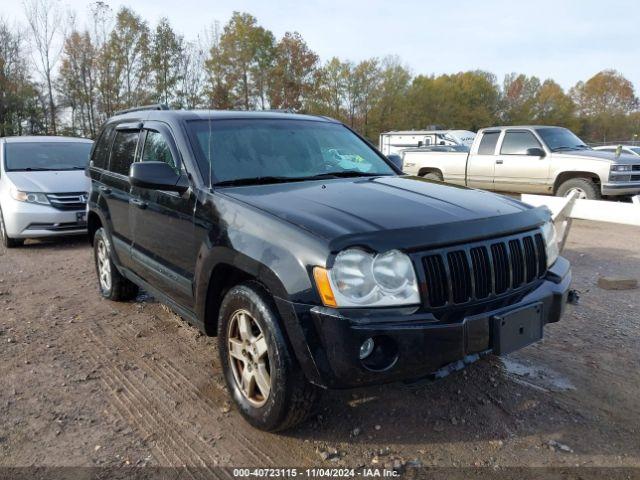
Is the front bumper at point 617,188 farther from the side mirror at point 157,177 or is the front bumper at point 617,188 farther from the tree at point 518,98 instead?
the tree at point 518,98

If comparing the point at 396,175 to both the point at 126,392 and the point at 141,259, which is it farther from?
the point at 126,392

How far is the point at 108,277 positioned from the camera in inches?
207

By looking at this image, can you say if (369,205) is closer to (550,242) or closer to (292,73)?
(550,242)

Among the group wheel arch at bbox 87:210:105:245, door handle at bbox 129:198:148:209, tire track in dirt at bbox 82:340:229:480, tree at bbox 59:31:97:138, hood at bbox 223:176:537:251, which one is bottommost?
tire track in dirt at bbox 82:340:229:480

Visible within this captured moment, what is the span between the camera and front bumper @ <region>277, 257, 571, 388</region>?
2.35m

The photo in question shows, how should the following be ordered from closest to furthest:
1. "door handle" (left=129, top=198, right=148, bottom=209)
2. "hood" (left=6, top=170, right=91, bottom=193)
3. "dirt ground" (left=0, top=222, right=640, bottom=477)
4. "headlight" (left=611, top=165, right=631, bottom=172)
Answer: "dirt ground" (left=0, top=222, right=640, bottom=477) → "door handle" (left=129, top=198, right=148, bottom=209) → "hood" (left=6, top=170, right=91, bottom=193) → "headlight" (left=611, top=165, right=631, bottom=172)

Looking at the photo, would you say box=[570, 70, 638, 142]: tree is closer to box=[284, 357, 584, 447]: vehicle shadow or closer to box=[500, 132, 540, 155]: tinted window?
box=[500, 132, 540, 155]: tinted window

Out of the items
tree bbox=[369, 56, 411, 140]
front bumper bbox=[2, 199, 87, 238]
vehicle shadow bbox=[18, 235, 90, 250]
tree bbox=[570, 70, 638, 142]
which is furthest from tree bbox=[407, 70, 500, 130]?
front bumper bbox=[2, 199, 87, 238]

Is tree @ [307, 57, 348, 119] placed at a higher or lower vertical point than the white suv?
higher

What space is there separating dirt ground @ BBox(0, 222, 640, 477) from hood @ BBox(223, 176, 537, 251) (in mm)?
858

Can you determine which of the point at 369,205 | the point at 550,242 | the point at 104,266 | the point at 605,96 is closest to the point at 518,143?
the point at 550,242

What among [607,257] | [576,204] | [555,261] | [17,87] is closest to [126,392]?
[555,261]

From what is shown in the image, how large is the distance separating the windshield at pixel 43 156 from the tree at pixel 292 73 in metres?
28.8

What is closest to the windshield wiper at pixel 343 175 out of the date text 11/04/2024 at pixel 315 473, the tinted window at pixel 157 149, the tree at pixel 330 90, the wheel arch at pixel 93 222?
the tinted window at pixel 157 149
